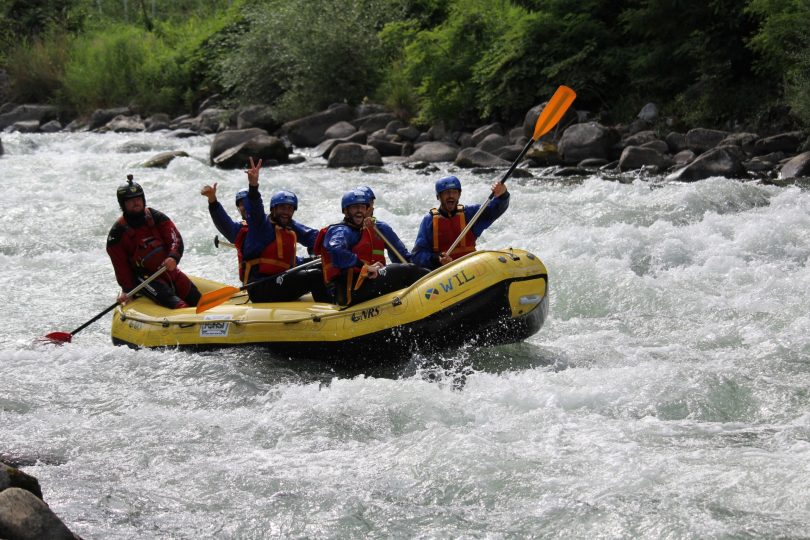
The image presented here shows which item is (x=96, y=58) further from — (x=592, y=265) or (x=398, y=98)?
(x=592, y=265)

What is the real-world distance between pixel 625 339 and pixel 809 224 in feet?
10.8

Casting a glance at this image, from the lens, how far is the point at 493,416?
5.04 metres

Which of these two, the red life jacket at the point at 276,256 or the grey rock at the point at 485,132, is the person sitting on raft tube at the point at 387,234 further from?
the grey rock at the point at 485,132

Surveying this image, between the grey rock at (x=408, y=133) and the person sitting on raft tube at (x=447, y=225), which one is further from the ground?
the person sitting on raft tube at (x=447, y=225)

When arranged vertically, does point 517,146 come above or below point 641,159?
below

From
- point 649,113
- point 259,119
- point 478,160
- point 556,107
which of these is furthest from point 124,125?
point 556,107

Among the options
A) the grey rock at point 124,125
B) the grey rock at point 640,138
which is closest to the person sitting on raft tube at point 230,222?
the grey rock at point 640,138

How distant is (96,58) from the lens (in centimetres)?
2664

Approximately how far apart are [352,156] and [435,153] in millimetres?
1390

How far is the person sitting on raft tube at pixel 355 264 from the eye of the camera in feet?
20.1

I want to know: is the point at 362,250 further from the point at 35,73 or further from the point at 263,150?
the point at 35,73

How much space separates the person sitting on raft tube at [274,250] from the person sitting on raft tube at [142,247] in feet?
2.12

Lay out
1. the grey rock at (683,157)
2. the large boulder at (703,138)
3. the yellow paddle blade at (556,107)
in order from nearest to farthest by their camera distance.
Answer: the yellow paddle blade at (556,107)
the grey rock at (683,157)
the large boulder at (703,138)

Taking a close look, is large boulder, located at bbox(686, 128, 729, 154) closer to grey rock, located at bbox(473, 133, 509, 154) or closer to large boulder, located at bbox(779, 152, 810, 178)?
large boulder, located at bbox(779, 152, 810, 178)
